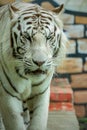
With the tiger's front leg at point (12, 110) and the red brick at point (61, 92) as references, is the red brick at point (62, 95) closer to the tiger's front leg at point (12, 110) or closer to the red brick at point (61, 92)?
the red brick at point (61, 92)

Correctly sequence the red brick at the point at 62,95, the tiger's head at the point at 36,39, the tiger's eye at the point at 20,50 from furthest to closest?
the red brick at the point at 62,95
the tiger's eye at the point at 20,50
the tiger's head at the point at 36,39

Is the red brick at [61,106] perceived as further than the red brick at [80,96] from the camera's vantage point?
No

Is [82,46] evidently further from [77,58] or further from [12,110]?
[12,110]

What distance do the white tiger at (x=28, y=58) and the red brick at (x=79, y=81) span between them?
6.64 feet

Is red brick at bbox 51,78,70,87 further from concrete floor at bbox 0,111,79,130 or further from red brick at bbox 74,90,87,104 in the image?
concrete floor at bbox 0,111,79,130

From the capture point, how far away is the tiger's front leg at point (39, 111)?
16.8ft

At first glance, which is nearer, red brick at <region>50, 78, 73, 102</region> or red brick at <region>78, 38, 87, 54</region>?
red brick at <region>50, 78, 73, 102</region>

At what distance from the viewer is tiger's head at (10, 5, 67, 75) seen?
457cm

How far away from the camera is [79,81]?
23.9 ft

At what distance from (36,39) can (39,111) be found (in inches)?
32.0

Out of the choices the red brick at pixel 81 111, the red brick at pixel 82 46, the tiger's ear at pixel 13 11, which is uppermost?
the tiger's ear at pixel 13 11

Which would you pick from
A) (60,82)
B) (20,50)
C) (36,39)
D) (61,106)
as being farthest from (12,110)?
(60,82)

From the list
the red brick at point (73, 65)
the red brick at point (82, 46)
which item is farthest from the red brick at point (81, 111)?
the red brick at point (82, 46)

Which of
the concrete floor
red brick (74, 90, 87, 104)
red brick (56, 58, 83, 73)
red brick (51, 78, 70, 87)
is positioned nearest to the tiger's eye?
the concrete floor
